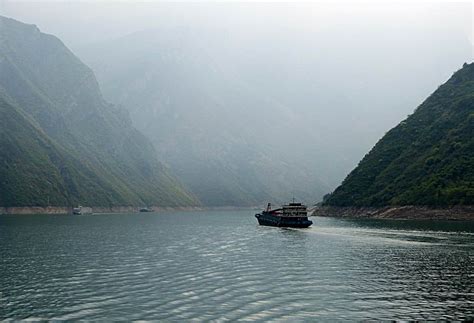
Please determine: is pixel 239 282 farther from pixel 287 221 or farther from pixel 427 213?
pixel 427 213

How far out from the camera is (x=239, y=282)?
5853 centimetres

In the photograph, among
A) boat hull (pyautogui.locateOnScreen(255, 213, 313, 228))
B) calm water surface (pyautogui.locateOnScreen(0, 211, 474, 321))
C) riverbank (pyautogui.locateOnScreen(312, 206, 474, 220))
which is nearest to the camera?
calm water surface (pyautogui.locateOnScreen(0, 211, 474, 321))

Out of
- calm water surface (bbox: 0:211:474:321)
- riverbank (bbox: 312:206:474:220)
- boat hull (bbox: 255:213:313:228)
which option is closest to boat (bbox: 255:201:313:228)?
boat hull (bbox: 255:213:313:228)

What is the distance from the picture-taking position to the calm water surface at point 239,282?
145 feet

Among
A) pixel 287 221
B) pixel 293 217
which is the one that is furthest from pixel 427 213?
pixel 287 221

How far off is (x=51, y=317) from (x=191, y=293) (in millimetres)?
14883

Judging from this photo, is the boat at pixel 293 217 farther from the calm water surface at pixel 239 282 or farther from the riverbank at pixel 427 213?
the calm water surface at pixel 239 282

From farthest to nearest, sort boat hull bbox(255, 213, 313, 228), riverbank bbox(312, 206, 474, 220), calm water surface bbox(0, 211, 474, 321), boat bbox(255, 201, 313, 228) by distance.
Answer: boat bbox(255, 201, 313, 228)
boat hull bbox(255, 213, 313, 228)
riverbank bbox(312, 206, 474, 220)
calm water surface bbox(0, 211, 474, 321)

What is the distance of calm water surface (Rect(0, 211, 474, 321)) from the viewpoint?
4406 centimetres

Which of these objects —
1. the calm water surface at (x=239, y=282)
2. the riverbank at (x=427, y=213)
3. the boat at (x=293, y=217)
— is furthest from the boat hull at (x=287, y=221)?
the calm water surface at (x=239, y=282)

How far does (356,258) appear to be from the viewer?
82.4m

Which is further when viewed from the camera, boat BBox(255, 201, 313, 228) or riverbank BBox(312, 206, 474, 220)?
boat BBox(255, 201, 313, 228)

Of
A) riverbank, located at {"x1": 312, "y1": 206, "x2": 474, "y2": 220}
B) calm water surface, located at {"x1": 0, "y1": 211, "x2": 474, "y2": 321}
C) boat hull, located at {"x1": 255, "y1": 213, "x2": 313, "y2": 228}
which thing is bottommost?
calm water surface, located at {"x1": 0, "y1": 211, "x2": 474, "y2": 321}

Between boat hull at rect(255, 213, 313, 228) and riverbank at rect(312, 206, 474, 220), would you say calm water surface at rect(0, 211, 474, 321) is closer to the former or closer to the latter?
riverbank at rect(312, 206, 474, 220)
